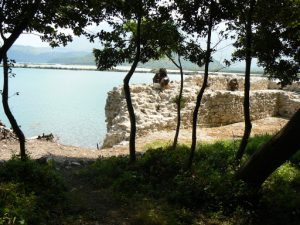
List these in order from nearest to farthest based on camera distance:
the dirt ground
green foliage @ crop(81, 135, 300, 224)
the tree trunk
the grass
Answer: the tree trunk < the grass < green foliage @ crop(81, 135, 300, 224) < the dirt ground

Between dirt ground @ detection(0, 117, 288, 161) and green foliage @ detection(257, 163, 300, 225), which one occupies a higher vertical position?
green foliage @ detection(257, 163, 300, 225)

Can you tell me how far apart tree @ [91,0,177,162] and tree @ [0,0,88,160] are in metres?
1.05

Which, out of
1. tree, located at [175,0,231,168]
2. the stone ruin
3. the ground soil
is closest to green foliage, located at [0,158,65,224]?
the ground soil

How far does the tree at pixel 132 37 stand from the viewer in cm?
1252

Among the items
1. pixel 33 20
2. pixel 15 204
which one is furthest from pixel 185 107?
pixel 15 204

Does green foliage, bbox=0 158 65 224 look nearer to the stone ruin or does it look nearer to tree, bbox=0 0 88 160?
tree, bbox=0 0 88 160

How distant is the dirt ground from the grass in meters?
5.52

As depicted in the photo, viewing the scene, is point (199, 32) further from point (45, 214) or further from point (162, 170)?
point (45, 214)

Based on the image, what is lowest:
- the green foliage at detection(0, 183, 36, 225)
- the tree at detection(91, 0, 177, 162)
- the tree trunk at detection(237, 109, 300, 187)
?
the green foliage at detection(0, 183, 36, 225)

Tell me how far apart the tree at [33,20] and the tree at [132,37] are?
3.44 ft

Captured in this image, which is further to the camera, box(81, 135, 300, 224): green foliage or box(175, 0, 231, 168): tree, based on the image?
box(175, 0, 231, 168): tree

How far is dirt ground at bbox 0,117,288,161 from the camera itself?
1783cm

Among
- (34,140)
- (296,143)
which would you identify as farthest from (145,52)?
(34,140)

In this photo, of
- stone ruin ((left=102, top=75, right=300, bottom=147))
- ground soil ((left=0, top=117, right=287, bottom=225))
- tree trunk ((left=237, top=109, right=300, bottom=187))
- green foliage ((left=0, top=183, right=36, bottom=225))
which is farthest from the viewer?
stone ruin ((left=102, top=75, right=300, bottom=147))
